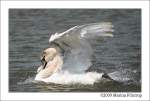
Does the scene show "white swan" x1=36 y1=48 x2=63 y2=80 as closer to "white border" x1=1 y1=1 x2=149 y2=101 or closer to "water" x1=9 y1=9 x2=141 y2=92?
"water" x1=9 y1=9 x2=141 y2=92

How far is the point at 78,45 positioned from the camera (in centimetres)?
409

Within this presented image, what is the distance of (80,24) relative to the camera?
409 centimetres

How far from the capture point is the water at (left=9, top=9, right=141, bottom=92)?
406cm

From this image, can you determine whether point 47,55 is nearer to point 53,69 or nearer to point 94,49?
point 53,69

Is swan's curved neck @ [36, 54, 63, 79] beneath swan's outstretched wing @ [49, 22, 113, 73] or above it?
beneath

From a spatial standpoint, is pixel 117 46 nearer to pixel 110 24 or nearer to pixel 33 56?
pixel 110 24

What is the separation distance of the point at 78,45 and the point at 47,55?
240 mm

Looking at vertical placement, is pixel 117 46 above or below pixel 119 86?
above

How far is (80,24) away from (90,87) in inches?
18.4

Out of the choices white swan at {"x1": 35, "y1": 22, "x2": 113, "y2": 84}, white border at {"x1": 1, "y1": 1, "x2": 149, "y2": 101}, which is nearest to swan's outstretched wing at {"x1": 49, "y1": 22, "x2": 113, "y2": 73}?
white swan at {"x1": 35, "y1": 22, "x2": 113, "y2": 84}

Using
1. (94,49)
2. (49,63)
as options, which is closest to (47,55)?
(49,63)

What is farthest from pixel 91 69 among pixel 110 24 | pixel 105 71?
pixel 110 24

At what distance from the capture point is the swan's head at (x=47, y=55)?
162 inches

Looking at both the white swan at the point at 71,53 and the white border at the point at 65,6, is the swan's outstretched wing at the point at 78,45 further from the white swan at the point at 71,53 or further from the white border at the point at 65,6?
the white border at the point at 65,6
